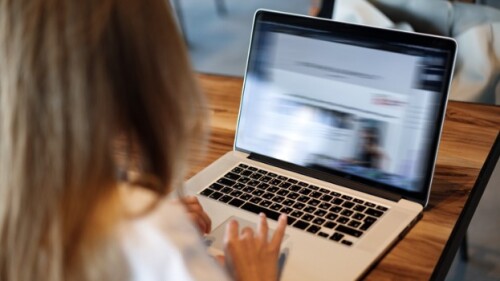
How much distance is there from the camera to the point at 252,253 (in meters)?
0.78

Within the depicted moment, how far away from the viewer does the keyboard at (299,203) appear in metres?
0.87

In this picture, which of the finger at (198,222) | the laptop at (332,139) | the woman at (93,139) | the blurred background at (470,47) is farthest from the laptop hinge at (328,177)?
the blurred background at (470,47)

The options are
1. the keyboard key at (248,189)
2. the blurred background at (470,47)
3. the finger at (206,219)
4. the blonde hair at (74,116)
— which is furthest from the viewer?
the blurred background at (470,47)

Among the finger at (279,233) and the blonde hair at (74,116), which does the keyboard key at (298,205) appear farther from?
the blonde hair at (74,116)

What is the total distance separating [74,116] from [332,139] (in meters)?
0.52

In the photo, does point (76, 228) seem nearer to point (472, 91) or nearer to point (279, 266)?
point (279, 266)

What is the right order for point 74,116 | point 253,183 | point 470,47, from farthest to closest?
1. point 470,47
2. point 253,183
3. point 74,116

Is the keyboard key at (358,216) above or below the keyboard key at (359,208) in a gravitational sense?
below

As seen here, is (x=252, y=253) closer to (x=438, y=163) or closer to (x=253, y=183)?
(x=253, y=183)

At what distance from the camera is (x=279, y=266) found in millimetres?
803

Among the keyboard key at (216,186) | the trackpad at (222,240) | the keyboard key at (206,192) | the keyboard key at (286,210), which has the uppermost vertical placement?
the keyboard key at (286,210)

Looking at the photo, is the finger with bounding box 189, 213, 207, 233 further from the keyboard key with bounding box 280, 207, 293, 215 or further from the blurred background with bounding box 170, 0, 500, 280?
the blurred background with bounding box 170, 0, 500, 280

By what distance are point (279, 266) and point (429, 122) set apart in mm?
298

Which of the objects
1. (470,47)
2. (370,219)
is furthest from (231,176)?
(470,47)
